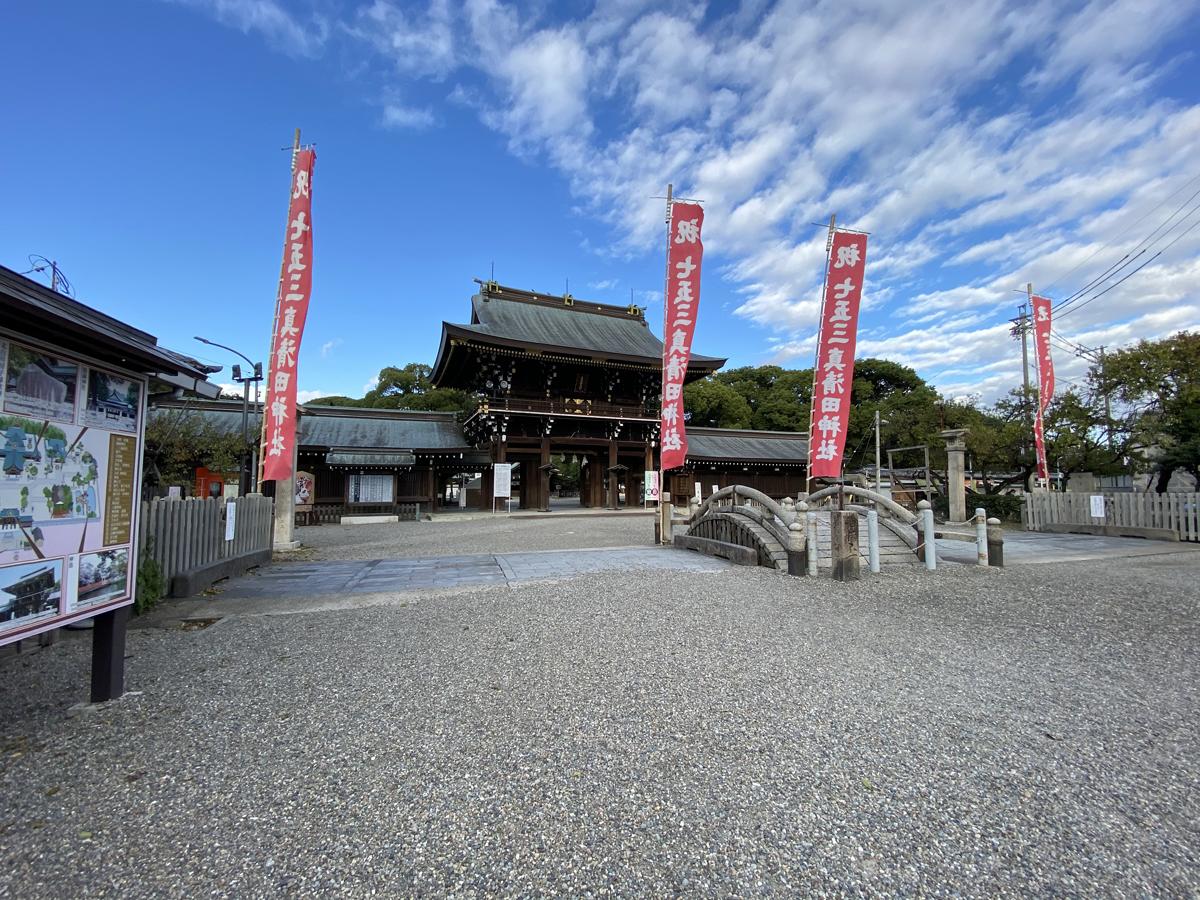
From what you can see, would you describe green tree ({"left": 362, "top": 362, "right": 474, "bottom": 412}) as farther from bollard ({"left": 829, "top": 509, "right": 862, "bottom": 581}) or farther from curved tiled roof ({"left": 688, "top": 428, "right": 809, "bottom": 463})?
bollard ({"left": 829, "top": 509, "right": 862, "bottom": 581})

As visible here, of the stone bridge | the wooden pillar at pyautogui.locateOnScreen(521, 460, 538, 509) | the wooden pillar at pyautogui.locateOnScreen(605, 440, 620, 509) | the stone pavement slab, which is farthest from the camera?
the wooden pillar at pyautogui.locateOnScreen(605, 440, 620, 509)

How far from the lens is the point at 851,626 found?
5.17m

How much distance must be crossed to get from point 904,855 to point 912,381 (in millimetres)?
46805

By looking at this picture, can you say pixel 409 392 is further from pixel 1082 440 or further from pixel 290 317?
pixel 1082 440

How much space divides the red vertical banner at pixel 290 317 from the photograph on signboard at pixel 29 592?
6.64m

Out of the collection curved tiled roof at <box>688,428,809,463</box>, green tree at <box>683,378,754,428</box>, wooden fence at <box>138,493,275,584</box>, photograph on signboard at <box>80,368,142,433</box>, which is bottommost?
wooden fence at <box>138,493,275,584</box>

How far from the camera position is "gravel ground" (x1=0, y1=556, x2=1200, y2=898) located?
74.8 inches

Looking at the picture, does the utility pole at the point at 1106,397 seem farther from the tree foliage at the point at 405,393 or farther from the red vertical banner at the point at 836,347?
the tree foliage at the point at 405,393

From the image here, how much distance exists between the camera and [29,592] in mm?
2617

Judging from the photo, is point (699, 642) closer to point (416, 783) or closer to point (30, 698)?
point (416, 783)

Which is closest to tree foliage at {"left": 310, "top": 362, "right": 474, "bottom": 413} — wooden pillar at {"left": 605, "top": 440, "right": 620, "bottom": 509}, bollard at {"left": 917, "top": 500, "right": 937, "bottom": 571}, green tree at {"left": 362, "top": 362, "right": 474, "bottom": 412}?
green tree at {"left": 362, "top": 362, "right": 474, "bottom": 412}

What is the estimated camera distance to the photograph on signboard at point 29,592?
2484 millimetres

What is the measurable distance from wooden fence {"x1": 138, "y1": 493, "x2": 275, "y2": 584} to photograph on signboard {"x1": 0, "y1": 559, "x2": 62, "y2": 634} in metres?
2.90

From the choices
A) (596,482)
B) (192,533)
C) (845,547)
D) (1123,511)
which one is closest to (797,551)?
(845,547)
